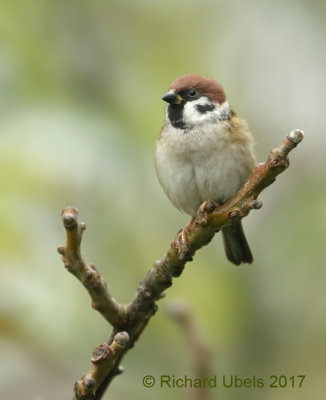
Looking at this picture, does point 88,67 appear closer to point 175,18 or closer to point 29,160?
point 175,18

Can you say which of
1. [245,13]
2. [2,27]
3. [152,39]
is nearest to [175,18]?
[152,39]

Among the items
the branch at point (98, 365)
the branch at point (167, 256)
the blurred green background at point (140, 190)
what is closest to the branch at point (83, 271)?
the branch at point (167, 256)

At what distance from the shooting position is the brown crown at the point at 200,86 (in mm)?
3357

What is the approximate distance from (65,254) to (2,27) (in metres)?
1.88

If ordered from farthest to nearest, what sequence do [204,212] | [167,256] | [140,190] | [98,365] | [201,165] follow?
[140,190], [201,165], [167,256], [204,212], [98,365]

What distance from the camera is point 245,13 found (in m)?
4.13

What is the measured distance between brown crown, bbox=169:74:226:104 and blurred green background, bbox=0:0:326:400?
22 cm

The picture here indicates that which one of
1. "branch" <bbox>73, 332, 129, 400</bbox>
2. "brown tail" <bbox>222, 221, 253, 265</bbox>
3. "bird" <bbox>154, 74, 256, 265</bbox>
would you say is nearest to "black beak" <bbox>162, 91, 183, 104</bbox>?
"bird" <bbox>154, 74, 256, 265</bbox>

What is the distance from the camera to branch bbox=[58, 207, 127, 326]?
5.74ft

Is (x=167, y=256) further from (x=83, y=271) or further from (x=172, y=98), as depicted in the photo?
(x=172, y=98)

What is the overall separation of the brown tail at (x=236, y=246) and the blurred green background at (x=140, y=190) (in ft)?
0.31

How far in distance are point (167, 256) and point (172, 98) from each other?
1.30 m

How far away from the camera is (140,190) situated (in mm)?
3637

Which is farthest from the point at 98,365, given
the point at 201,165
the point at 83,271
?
the point at 201,165
